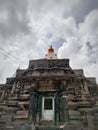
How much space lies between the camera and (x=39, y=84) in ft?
33.5

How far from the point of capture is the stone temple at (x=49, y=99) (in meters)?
8.52

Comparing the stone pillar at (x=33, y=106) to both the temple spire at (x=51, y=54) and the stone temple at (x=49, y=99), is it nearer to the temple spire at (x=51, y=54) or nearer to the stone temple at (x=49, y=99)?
the stone temple at (x=49, y=99)

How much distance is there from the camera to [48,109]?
30.8ft

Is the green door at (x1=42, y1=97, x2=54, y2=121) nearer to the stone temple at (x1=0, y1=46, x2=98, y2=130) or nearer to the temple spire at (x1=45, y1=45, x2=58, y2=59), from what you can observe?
the stone temple at (x1=0, y1=46, x2=98, y2=130)

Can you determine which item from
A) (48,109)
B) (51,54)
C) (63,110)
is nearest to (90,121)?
(63,110)

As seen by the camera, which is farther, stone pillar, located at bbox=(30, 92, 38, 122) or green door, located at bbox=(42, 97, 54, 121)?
green door, located at bbox=(42, 97, 54, 121)

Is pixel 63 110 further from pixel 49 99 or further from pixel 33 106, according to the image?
pixel 33 106

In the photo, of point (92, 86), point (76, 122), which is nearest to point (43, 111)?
point (76, 122)

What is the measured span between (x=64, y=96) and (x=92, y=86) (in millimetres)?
2374

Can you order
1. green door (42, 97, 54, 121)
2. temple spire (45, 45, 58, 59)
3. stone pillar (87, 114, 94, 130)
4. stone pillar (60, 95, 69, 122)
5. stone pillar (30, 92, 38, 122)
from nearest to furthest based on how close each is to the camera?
stone pillar (87, 114, 94, 130), stone pillar (60, 95, 69, 122), stone pillar (30, 92, 38, 122), green door (42, 97, 54, 121), temple spire (45, 45, 58, 59)

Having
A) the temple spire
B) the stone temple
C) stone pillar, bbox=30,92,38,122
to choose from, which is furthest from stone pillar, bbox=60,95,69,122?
the temple spire

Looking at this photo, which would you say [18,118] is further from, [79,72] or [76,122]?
[79,72]

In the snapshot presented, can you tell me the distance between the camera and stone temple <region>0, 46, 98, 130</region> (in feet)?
27.9

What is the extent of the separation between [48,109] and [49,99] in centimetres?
66
